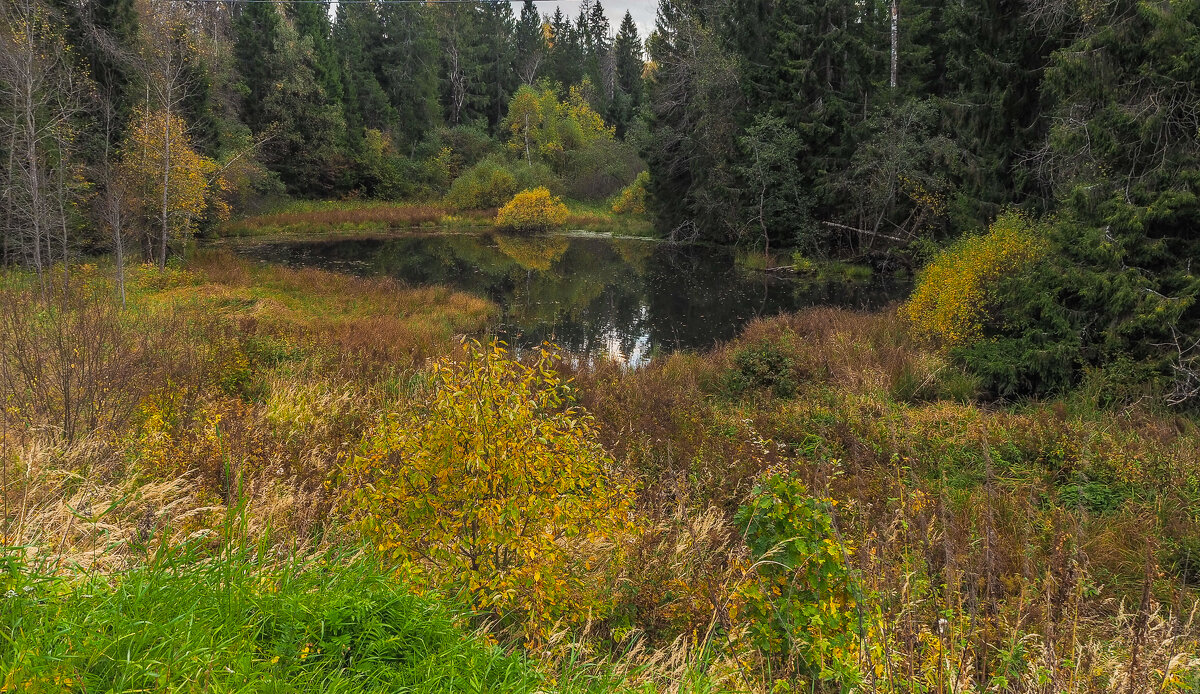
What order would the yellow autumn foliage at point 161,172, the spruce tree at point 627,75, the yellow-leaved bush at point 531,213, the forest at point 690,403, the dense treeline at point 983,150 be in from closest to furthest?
the forest at point 690,403
the dense treeline at point 983,150
the yellow autumn foliage at point 161,172
the yellow-leaved bush at point 531,213
the spruce tree at point 627,75

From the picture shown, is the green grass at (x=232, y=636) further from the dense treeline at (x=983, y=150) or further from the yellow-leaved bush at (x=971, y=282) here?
the yellow-leaved bush at (x=971, y=282)

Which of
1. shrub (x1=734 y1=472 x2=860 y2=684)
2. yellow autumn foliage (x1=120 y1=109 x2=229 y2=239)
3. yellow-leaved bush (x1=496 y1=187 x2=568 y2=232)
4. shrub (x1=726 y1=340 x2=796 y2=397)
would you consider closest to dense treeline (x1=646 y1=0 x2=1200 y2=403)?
shrub (x1=726 y1=340 x2=796 y2=397)

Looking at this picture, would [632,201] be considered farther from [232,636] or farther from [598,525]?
[232,636]

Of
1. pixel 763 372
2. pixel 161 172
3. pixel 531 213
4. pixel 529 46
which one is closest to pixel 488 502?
pixel 763 372

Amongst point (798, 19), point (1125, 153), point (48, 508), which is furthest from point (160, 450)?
point (798, 19)

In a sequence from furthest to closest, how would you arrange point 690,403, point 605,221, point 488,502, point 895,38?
point 605,221 < point 895,38 < point 690,403 < point 488,502

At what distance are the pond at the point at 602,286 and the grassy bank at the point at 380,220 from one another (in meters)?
3.97

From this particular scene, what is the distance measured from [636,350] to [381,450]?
526 inches

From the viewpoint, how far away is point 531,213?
44719mm

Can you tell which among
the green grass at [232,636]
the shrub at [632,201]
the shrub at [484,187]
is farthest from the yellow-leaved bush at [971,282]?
the shrub at [484,187]

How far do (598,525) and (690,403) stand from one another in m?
6.88

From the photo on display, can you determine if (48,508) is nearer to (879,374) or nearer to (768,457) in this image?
(768,457)

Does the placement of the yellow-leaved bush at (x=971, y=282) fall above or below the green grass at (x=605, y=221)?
below

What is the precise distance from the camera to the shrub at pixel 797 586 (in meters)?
3.06
